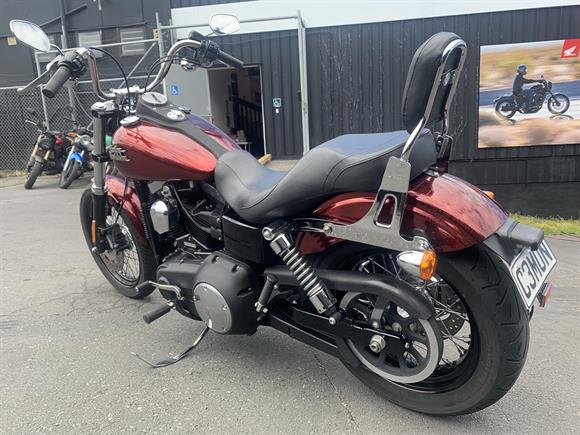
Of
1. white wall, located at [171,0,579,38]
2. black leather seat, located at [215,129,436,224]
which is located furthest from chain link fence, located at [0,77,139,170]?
black leather seat, located at [215,129,436,224]

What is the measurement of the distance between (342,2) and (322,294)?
324 inches

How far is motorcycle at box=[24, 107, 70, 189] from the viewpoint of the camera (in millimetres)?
9125

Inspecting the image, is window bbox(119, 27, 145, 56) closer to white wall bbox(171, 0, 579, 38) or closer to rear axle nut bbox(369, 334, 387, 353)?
Answer: white wall bbox(171, 0, 579, 38)

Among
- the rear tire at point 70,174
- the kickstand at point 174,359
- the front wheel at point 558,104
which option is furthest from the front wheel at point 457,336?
the rear tire at point 70,174

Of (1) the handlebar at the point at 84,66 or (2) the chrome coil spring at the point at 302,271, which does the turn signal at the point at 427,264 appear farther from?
(1) the handlebar at the point at 84,66

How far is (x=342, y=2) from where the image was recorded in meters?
9.00

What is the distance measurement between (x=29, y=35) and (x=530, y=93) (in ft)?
26.9

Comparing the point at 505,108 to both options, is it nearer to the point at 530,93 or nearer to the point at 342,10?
the point at 530,93

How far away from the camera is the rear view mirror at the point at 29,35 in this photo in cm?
282

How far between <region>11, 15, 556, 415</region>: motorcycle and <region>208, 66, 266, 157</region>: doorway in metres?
8.41

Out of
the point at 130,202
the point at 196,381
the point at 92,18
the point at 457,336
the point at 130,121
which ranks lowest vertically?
the point at 196,381

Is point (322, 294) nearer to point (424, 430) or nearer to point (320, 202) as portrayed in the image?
point (320, 202)

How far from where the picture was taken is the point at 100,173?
3238mm

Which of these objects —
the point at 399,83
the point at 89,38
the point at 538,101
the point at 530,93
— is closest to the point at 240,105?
the point at 89,38
